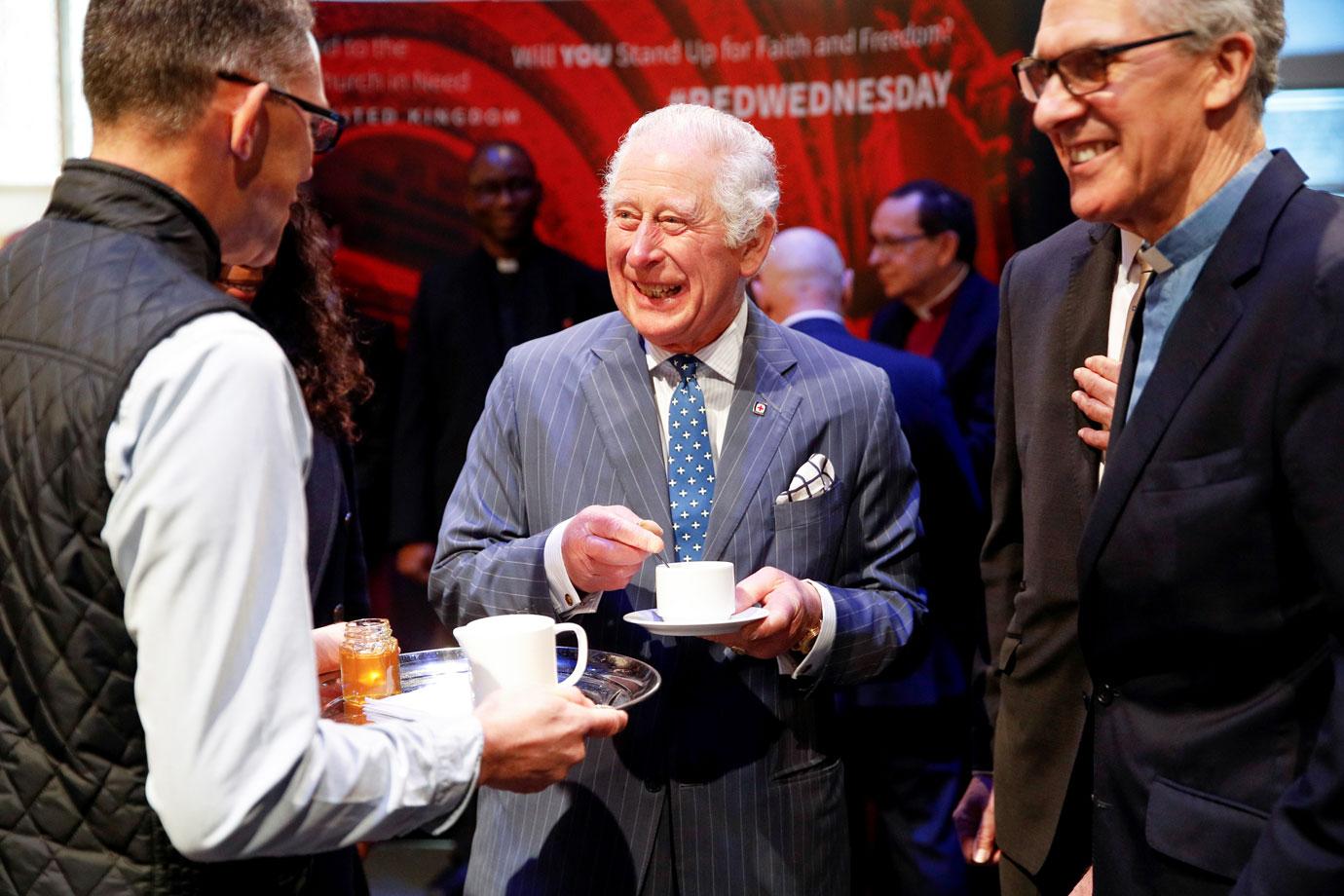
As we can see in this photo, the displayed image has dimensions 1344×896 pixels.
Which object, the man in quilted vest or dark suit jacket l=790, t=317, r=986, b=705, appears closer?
the man in quilted vest

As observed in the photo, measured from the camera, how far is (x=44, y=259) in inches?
55.3

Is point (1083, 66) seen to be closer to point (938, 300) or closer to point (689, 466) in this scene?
point (689, 466)

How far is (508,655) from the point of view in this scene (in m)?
1.68

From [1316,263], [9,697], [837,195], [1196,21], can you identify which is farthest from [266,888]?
[837,195]

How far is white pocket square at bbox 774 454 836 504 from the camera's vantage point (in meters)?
2.28

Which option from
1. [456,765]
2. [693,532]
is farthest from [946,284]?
[456,765]

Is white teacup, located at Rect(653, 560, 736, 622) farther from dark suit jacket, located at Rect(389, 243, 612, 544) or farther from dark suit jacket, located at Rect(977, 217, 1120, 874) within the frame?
dark suit jacket, located at Rect(389, 243, 612, 544)

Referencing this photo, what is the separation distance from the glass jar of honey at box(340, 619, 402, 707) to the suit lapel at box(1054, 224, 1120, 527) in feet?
3.56

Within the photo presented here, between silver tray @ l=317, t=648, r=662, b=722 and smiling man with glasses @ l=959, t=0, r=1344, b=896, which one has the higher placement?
smiling man with glasses @ l=959, t=0, r=1344, b=896

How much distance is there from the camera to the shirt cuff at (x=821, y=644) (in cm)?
218

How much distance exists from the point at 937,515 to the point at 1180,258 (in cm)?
210

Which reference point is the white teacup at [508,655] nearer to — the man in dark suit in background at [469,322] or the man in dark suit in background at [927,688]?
the man in dark suit in background at [927,688]

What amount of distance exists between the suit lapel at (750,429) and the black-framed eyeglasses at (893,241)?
225 centimetres

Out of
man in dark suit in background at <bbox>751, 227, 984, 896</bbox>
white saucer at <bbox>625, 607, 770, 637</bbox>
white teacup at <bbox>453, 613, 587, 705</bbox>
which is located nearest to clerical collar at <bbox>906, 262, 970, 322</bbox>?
man in dark suit in background at <bbox>751, 227, 984, 896</bbox>
